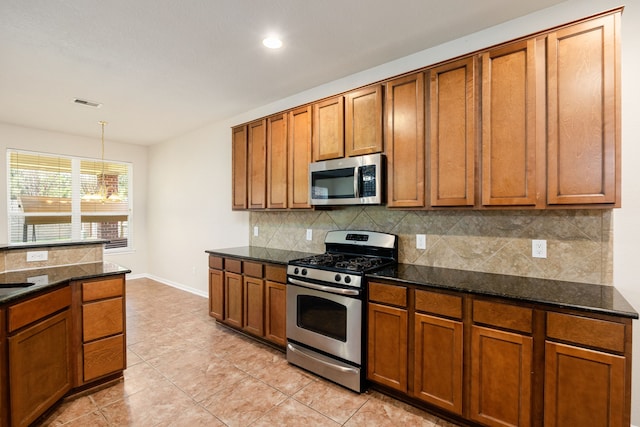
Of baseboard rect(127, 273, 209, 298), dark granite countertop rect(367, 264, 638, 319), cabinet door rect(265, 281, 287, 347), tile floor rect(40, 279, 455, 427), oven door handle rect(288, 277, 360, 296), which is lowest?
tile floor rect(40, 279, 455, 427)

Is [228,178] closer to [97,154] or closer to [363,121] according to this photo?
[363,121]

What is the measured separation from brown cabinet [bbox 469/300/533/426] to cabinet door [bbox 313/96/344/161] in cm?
180

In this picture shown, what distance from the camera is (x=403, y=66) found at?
2867 mm

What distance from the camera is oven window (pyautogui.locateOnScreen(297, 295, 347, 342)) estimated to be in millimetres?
2539

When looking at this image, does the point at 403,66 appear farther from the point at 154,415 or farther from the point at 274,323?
the point at 154,415

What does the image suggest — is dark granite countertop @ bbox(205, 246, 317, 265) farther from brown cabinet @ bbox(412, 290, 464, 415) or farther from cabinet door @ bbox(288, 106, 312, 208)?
brown cabinet @ bbox(412, 290, 464, 415)

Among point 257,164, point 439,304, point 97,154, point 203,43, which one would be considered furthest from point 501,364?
point 97,154

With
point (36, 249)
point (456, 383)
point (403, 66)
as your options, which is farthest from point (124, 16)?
point (456, 383)

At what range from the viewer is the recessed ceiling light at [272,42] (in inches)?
99.0

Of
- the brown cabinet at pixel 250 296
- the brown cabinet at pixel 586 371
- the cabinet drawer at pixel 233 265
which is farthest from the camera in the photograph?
the cabinet drawer at pixel 233 265

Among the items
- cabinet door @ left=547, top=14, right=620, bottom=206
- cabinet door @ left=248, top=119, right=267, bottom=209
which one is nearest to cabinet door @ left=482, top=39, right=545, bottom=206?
cabinet door @ left=547, top=14, right=620, bottom=206

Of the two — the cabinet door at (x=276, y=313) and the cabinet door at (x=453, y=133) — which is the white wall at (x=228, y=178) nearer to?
the cabinet door at (x=453, y=133)

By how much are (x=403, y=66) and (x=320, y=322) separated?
2.42 metres

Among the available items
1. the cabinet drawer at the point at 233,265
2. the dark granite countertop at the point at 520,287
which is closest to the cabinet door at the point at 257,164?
the cabinet drawer at the point at 233,265
